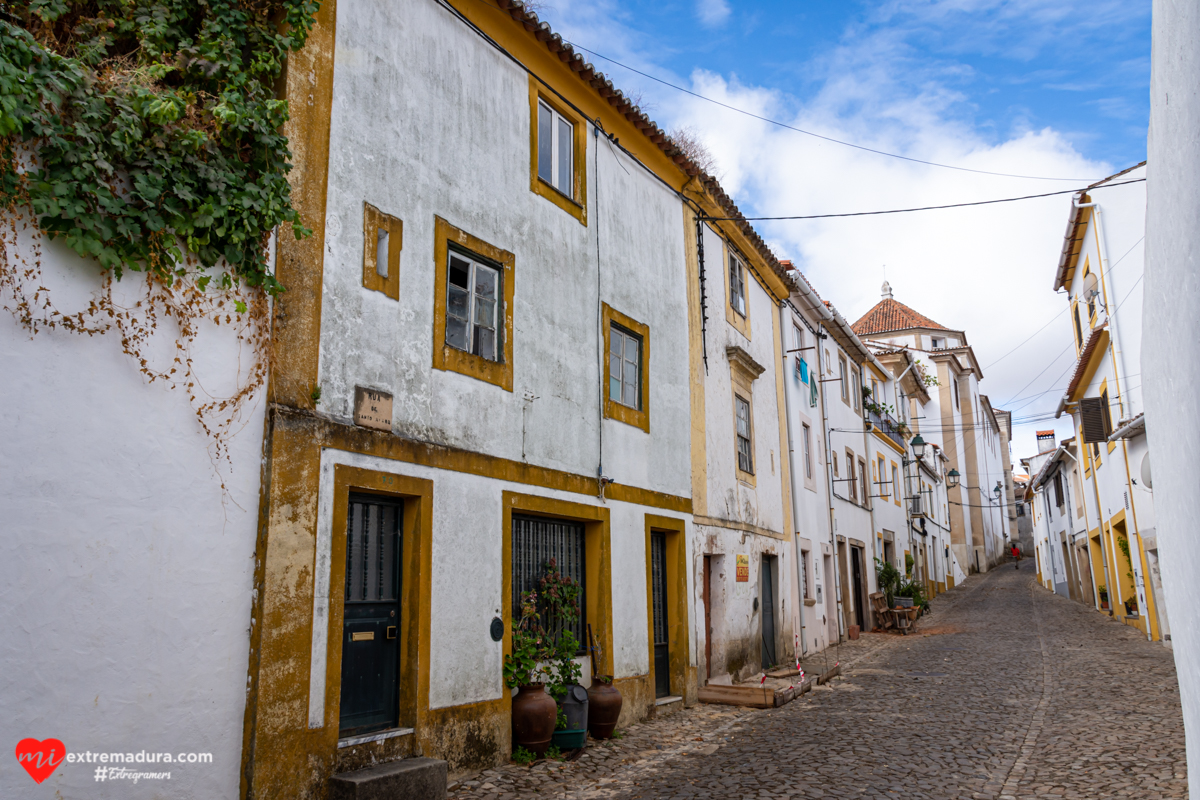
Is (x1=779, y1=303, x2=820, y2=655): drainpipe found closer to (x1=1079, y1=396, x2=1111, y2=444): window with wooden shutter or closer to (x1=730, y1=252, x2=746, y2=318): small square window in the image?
(x1=730, y1=252, x2=746, y2=318): small square window

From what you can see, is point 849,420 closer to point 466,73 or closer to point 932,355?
point 466,73

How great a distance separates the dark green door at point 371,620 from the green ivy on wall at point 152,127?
2332mm

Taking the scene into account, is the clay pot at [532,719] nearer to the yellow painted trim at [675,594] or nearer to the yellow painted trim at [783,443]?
the yellow painted trim at [675,594]

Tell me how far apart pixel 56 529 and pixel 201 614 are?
3.69ft

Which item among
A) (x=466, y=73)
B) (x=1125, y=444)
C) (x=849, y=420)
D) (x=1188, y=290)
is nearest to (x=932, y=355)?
(x=849, y=420)

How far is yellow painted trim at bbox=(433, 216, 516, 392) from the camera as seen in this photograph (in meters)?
8.49

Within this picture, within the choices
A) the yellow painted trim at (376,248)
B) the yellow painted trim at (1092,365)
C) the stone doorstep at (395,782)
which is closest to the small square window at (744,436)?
the yellow painted trim at (376,248)

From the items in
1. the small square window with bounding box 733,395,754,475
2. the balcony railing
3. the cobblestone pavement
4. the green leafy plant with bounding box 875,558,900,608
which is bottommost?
Result: the cobblestone pavement

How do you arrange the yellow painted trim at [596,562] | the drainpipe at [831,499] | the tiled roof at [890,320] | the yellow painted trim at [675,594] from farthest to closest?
1. the tiled roof at [890,320]
2. the drainpipe at [831,499]
3. the yellow painted trim at [675,594]
4. the yellow painted trim at [596,562]

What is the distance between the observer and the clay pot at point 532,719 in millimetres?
8539

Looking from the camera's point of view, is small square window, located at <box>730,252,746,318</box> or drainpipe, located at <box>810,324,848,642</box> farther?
drainpipe, located at <box>810,324,848,642</box>

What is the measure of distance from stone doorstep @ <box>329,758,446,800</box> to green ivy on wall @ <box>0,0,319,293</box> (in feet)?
12.7

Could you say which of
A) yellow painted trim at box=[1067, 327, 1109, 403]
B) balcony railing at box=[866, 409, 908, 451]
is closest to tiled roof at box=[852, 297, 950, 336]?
balcony railing at box=[866, 409, 908, 451]

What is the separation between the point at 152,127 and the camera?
599 centimetres
